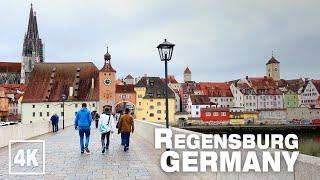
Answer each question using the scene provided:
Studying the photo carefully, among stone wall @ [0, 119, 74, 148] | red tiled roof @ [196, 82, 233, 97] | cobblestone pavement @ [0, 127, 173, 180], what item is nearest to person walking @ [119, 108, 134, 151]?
cobblestone pavement @ [0, 127, 173, 180]

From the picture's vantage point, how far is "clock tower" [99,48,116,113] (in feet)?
338

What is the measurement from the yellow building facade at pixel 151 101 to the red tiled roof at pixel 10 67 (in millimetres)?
89897

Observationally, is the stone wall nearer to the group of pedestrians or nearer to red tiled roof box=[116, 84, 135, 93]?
the group of pedestrians

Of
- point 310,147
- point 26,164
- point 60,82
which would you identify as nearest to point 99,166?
point 26,164

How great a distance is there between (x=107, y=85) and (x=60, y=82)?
12.7 m

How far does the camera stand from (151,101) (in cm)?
11538

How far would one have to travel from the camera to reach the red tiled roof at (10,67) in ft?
620

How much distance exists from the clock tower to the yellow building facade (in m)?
13.4

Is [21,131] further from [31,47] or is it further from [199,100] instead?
[31,47]

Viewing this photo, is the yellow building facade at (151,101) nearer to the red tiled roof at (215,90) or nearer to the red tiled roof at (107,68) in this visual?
the red tiled roof at (107,68)

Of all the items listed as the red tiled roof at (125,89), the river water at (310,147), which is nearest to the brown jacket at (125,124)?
the river water at (310,147)

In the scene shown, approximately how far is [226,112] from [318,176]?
108 m

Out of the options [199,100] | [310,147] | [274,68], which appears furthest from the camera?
[274,68]

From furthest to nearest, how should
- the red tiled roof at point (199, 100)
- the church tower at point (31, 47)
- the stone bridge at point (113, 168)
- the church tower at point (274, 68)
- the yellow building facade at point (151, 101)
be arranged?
1. the church tower at point (274, 68)
2. the church tower at point (31, 47)
3. the red tiled roof at point (199, 100)
4. the yellow building facade at point (151, 101)
5. the stone bridge at point (113, 168)
